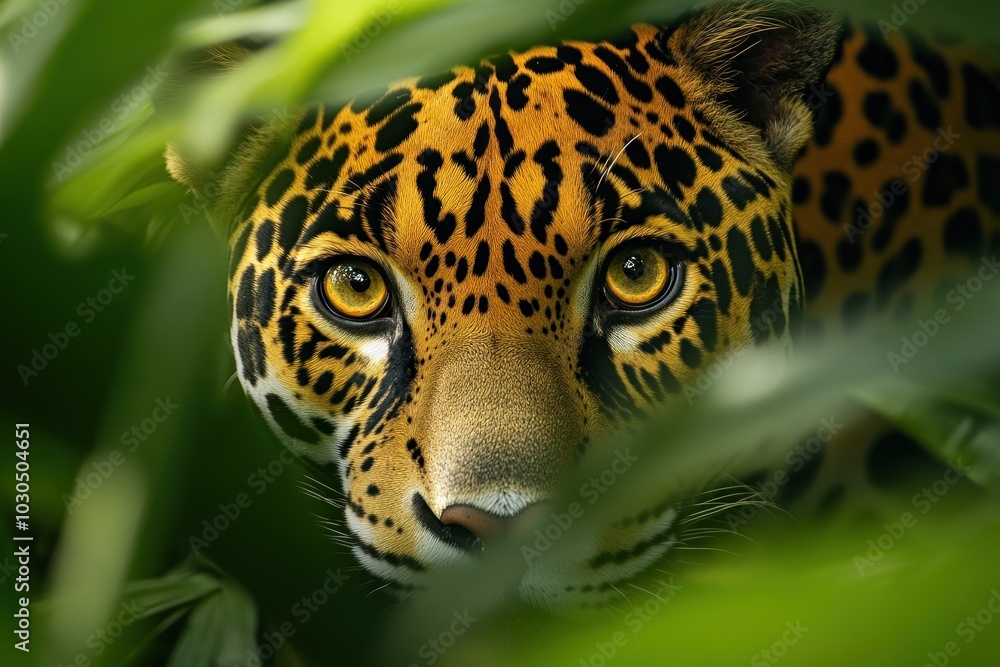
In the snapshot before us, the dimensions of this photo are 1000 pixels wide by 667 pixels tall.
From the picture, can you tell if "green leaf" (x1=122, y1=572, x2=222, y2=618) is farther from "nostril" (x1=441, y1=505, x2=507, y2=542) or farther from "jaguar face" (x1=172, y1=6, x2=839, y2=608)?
"nostril" (x1=441, y1=505, x2=507, y2=542)

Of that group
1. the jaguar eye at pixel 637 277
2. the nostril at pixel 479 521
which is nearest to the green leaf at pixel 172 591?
the nostril at pixel 479 521

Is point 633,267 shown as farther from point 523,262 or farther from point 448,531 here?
point 448,531

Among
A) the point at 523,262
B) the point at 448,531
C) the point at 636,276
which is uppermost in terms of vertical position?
the point at 523,262

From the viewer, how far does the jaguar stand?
1.20 m

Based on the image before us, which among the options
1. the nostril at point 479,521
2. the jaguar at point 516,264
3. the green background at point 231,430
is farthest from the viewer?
the jaguar at point 516,264

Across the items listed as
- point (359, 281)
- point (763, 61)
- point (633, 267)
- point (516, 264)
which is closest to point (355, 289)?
point (359, 281)

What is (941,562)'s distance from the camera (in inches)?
14.8

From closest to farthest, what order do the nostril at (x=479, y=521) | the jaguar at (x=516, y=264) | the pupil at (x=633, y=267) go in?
the nostril at (x=479, y=521) < the jaguar at (x=516, y=264) < the pupil at (x=633, y=267)

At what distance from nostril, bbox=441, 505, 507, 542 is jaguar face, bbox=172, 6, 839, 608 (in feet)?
0.17

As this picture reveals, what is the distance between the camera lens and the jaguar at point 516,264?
47.3 inches

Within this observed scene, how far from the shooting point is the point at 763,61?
145cm

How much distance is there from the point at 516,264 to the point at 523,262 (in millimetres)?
10

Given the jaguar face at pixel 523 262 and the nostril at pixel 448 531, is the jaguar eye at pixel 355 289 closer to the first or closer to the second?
the jaguar face at pixel 523 262

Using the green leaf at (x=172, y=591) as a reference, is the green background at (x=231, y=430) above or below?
above
